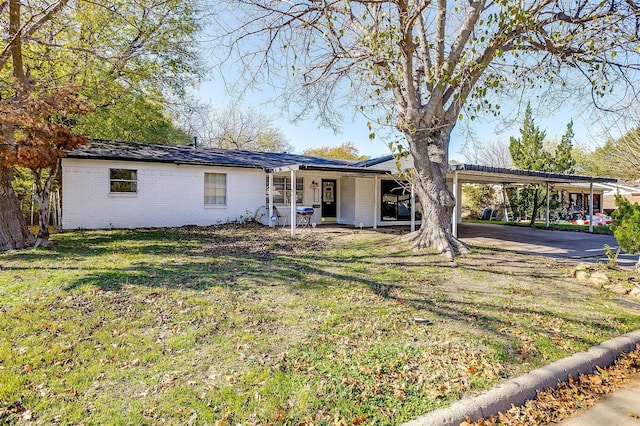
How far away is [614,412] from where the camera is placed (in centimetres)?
312

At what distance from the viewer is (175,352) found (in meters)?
3.74

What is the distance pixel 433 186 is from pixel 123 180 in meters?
10.5

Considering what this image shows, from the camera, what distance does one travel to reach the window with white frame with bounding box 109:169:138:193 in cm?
1284

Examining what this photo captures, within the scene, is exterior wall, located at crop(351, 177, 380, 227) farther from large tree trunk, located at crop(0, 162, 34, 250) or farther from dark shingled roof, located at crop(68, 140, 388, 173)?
large tree trunk, located at crop(0, 162, 34, 250)

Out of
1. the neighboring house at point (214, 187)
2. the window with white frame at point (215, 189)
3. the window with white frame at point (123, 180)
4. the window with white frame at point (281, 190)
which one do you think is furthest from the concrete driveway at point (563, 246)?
the window with white frame at point (123, 180)

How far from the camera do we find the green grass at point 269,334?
9.69 feet

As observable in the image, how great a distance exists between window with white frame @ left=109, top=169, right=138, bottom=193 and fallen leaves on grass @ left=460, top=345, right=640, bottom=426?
43.6 ft

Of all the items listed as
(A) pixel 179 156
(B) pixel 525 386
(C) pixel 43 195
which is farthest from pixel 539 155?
(C) pixel 43 195

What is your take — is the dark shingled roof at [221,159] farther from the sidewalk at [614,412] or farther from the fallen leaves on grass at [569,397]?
the sidewalk at [614,412]

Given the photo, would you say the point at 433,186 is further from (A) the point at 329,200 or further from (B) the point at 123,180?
(B) the point at 123,180

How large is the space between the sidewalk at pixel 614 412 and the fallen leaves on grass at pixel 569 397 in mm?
51

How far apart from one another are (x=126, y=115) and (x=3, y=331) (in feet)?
49.3

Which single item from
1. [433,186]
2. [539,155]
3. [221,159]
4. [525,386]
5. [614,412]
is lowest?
[614,412]

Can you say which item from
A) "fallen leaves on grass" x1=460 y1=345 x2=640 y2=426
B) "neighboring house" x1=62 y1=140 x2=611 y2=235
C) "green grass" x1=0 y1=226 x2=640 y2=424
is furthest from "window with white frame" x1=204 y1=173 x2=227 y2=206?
"fallen leaves on grass" x1=460 y1=345 x2=640 y2=426
